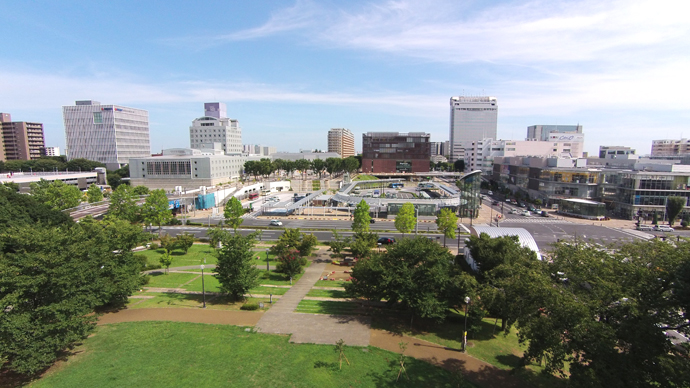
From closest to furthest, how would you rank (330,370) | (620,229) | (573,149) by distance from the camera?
1. (330,370)
2. (620,229)
3. (573,149)

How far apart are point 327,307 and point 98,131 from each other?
407 feet

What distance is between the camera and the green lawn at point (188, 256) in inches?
1304

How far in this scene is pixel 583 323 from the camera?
37.8 ft

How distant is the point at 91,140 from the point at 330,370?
131451 mm

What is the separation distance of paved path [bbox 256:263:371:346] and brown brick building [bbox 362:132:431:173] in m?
115

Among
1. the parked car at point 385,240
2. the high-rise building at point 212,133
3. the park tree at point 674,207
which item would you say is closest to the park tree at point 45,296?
the parked car at point 385,240

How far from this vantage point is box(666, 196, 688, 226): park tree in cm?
5116

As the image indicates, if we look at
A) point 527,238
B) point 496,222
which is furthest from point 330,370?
point 496,222

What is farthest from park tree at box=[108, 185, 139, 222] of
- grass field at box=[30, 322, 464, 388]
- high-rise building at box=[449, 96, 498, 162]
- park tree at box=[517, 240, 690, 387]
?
high-rise building at box=[449, 96, 498, 162]

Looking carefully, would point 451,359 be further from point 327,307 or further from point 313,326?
point 327,307

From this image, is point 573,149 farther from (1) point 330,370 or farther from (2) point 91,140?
(2) point 91,140

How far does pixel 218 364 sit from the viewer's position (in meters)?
15.5

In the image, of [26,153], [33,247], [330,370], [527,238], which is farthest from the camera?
[26,153]

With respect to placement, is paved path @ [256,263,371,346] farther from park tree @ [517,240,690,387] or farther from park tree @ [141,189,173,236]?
park tree @ [141,189,173,236]
